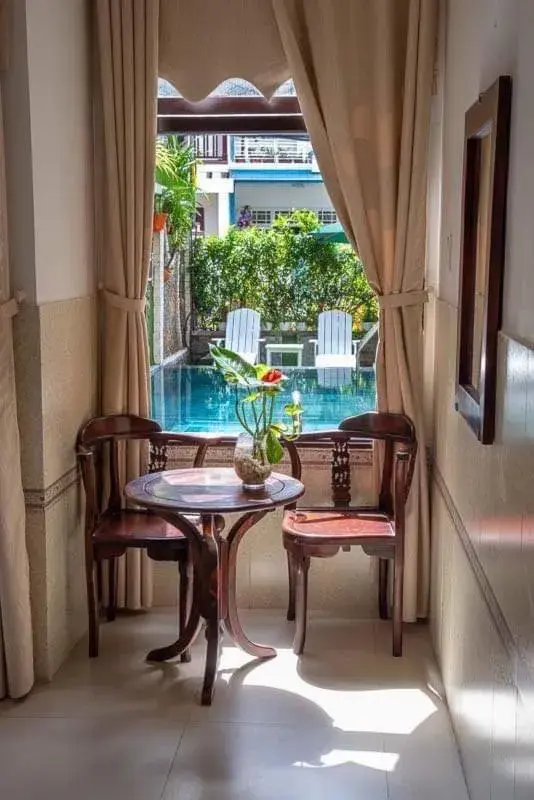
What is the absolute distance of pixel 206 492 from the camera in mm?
3367

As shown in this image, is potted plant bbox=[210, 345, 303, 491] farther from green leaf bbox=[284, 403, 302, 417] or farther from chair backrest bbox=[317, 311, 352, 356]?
chair backrest bbox=[317, 311, 352, 356]

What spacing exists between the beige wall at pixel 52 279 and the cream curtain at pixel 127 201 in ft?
0.30

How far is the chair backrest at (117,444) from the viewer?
3.74 m

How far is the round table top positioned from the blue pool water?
0.49 meters

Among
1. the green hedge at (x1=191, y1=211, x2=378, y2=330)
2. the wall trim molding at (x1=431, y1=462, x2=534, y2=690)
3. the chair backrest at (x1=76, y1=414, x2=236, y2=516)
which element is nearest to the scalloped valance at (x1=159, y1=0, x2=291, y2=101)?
the green hedge at (x1=191, y1=211, x2=378, y2=330)

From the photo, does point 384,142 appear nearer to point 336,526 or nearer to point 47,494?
point 336,526

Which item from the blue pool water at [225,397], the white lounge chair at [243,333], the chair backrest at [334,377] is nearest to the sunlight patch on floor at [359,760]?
the blue pool water at [225,397]

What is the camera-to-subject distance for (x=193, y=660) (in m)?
3.58

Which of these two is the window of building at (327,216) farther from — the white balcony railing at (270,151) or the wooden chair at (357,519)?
the wooden chair at (357,519)

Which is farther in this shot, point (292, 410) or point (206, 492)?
point (292, 410)

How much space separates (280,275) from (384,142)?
2.40 ft

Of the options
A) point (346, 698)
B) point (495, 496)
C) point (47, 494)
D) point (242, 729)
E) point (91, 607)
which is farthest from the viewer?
point (91, 607)

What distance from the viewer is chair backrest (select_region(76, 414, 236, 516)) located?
12.3 ft

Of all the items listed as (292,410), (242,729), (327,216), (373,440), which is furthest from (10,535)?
(327,216)
